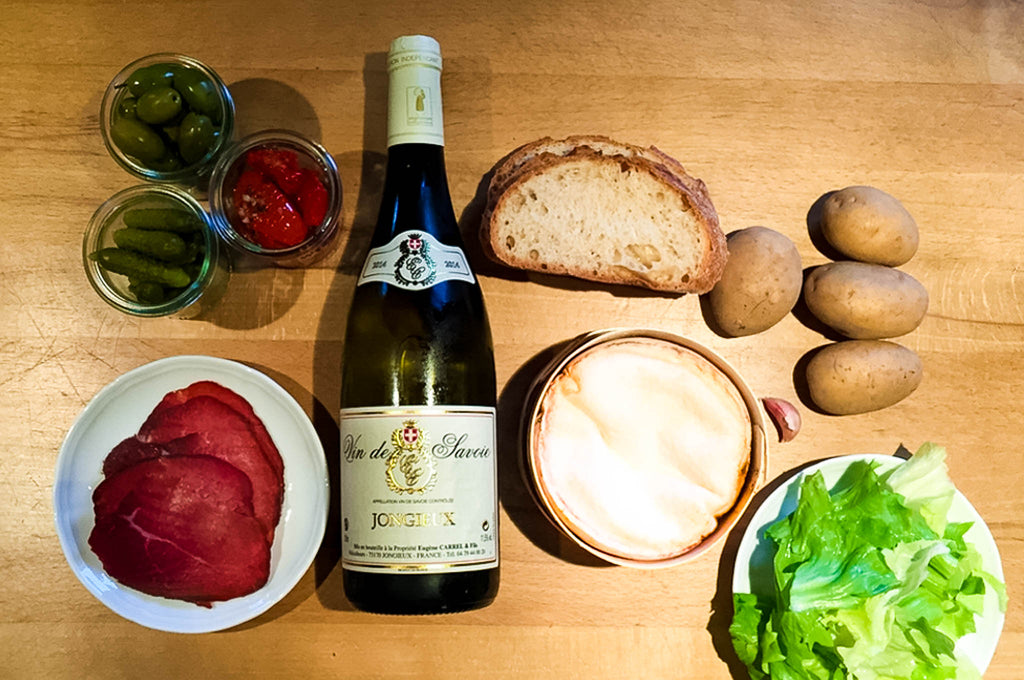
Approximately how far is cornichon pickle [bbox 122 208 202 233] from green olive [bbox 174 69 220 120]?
13 centimetres

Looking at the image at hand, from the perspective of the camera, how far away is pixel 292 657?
992mm

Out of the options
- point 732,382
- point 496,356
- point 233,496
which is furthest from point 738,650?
point 233,496

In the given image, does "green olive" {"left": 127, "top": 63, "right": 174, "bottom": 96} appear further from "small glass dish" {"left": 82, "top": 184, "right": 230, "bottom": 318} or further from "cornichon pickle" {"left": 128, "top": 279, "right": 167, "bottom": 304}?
"cornichon pickle" {"left": 128, "top": 279, "right": 167, "bottom": 304}

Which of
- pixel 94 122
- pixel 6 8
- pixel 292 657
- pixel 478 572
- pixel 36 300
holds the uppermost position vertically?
pixel 6 8

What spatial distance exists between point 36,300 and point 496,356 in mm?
600

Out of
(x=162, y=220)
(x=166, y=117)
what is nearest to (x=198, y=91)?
(x=166, y=117)

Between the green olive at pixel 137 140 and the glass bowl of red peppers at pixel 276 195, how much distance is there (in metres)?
0.07

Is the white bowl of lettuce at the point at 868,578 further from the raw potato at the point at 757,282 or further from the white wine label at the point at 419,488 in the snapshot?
the white wine label at the point at 419,488

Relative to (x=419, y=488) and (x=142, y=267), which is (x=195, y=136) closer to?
(x=142, y=267)

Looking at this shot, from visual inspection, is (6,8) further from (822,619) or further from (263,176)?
(822,619)

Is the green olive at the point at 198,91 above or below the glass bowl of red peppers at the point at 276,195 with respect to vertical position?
above

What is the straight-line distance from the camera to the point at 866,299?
0.97 metres

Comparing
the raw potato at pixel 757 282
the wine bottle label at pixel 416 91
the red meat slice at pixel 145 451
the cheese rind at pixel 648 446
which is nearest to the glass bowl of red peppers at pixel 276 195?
the wine bottle label at pixel 416 91

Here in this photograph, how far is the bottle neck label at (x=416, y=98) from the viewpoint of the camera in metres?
0.85
